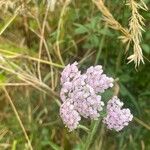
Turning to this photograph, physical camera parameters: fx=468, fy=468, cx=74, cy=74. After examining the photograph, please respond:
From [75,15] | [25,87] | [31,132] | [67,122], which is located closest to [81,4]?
[75,15]

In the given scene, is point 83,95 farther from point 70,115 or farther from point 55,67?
point 55,67

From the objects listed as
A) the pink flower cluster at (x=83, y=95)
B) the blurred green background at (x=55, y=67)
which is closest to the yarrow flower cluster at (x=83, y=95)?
the pink flower cluster at (x=83, y=95)

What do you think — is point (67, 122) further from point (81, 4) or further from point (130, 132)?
point (81, 4)

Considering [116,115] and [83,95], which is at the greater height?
[83,95]

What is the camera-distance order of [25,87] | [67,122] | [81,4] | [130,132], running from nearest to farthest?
[67,122], [130,132], [25,87], [81,4]

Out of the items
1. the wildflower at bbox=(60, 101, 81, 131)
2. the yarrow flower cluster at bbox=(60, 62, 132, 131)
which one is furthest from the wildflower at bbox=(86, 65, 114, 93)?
the wildflower at bbox=(60, 101, 81, 131)

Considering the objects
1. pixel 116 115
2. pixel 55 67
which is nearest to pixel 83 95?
pixel 116 115

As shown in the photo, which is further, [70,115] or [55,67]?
[55,67]
